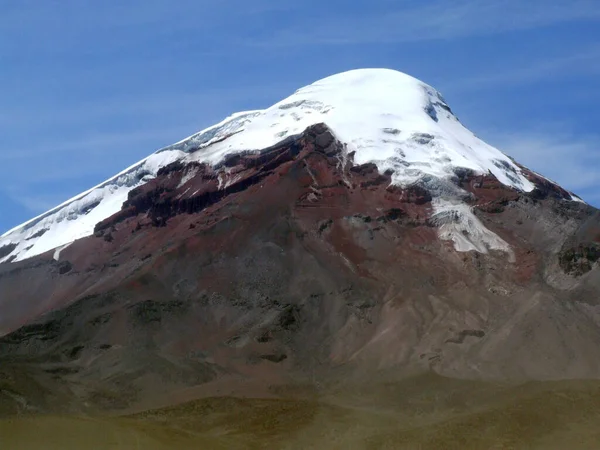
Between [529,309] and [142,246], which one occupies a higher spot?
[142,246]

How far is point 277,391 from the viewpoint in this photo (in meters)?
93.9

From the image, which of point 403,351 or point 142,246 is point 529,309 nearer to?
point 403,351

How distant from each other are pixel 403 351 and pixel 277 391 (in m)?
13.6

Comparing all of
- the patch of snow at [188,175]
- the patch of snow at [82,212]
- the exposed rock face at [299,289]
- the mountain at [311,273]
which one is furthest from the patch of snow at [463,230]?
the patch of snow at [82,212]

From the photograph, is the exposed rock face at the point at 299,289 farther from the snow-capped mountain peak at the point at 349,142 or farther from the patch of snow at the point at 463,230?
the snow-capped mountain peak at the point at 349,142

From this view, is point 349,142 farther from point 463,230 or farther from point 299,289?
point 299,289

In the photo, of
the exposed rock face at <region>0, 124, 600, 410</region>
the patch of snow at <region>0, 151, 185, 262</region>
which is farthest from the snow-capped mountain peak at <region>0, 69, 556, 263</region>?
the exposed rock face at <region>0, 124, 600, 410</region>

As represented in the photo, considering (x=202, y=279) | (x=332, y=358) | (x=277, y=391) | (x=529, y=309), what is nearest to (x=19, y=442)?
(x=277, y=391)

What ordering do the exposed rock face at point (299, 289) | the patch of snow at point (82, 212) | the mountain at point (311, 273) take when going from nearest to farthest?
the mountain at point (311, 273) < the exposed rock face at point (299, 289) < the patch of snow at point (82, 212)

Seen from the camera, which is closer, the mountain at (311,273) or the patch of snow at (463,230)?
the mountain at (311,273)

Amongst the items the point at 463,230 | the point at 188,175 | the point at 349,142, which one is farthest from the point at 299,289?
the point at 188,175

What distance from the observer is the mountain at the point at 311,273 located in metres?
97.8

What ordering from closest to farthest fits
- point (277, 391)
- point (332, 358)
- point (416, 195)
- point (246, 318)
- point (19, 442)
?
1. point (19, 442)
2. point (277, 391)
3. point (332, 358)
4. point (246, 318)
5. point (416, 195)

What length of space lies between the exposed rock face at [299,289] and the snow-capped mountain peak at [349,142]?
4006 mm
